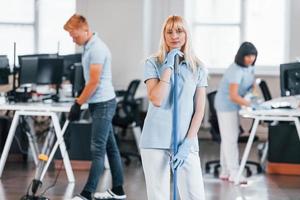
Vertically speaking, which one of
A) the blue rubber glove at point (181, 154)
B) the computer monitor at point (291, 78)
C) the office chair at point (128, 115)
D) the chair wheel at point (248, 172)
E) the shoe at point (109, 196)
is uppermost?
the computer monitor at point (291, 78)

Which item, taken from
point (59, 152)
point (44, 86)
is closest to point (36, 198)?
point (59, 152)

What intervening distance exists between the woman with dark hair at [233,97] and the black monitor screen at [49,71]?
1.85 m

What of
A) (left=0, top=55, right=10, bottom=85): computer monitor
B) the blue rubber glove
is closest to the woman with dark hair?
(left=0, top=55, right=10, bottom=85): computer monitor

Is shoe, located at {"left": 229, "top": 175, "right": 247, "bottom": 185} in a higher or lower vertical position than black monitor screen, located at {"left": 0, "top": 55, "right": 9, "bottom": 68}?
lower

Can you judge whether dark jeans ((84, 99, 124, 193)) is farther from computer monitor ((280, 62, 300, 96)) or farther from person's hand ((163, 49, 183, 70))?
computer monitor ((280, 62, 300, 96))

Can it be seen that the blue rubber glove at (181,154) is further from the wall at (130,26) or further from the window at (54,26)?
the window at (54,26)

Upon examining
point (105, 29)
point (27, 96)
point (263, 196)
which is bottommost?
point (263, 196)

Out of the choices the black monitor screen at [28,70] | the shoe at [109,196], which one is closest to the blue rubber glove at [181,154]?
the shoe at [109,196]

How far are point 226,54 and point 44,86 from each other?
342 centimetres

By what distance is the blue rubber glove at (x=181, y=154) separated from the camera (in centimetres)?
356

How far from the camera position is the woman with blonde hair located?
361 centimetres

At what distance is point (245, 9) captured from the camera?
1027cm

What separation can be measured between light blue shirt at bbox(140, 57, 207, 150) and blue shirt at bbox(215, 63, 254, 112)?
9.61 ft

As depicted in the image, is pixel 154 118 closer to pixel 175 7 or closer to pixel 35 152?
pixel 35 152
